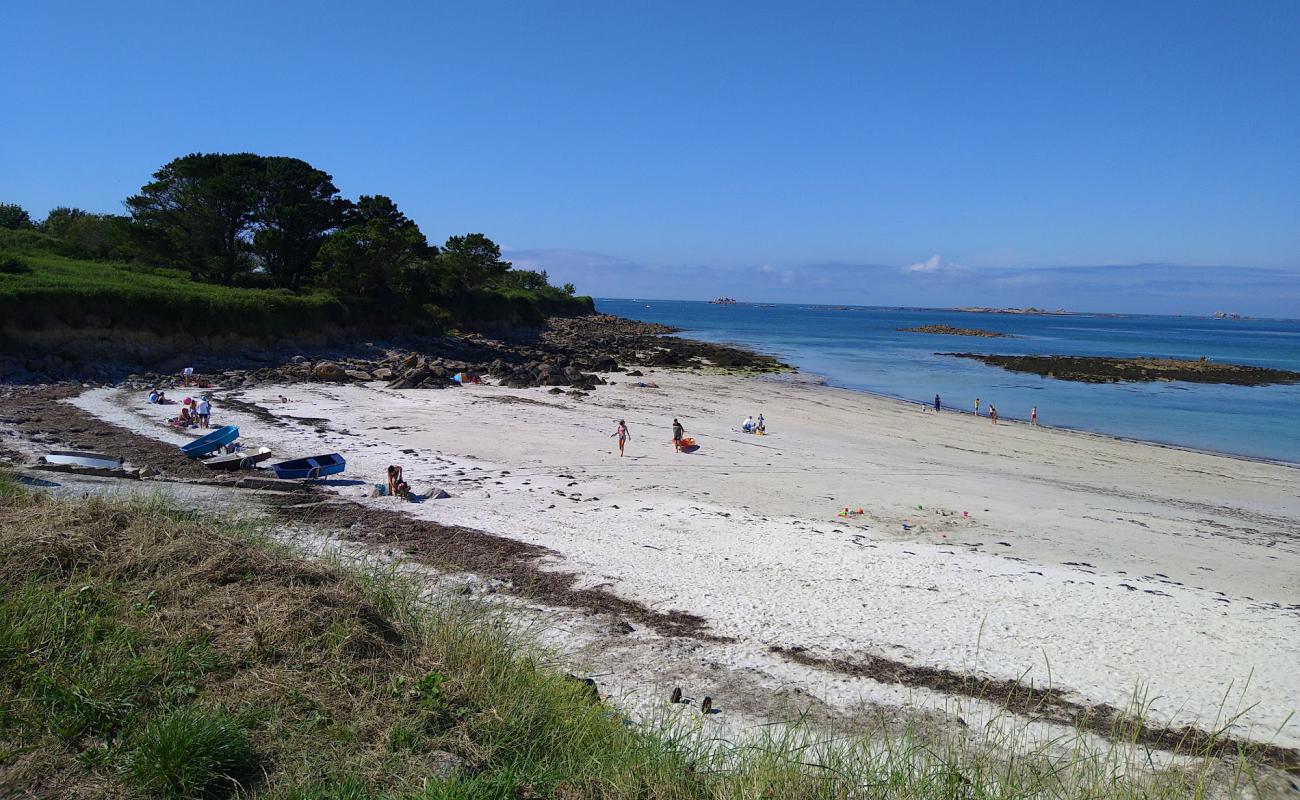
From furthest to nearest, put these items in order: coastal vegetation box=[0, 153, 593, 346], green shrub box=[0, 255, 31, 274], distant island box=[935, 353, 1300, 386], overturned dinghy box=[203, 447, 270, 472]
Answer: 1. distant island box=[935, 353, 1300, 386]
2. coastal vegetation box=[0, 153, 593, 346]
3. green shrub box=[0, 255, 31, 274]
4. overturned dinghy box=[203, 447, 270, 472]

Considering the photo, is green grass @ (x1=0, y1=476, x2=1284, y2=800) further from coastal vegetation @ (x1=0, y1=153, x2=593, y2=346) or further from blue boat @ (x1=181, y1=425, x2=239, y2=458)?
coastal vegetation @ (x1=0, y1=153, x2=593, y2=346)

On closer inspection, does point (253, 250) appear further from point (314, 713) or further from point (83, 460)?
point (314, 713)

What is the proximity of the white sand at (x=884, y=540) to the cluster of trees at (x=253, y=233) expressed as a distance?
21.5 m

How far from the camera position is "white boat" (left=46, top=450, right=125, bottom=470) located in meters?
12.4

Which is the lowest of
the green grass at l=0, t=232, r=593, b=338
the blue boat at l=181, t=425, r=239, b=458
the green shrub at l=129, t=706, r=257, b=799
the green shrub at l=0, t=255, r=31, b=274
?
the blue boat at l=181, t=425, r=239, b=458

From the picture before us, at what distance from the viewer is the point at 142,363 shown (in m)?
27.1

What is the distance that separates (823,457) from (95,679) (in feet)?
56.5

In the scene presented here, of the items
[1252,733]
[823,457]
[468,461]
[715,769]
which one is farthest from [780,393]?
[715,769]

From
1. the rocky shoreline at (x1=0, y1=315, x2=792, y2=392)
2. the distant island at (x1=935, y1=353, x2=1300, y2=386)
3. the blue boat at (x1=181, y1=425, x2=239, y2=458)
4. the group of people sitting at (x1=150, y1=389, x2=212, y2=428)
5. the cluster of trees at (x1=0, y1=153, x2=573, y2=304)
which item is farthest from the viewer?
the distant island at (x1=935, y1=353, x2=1300, y2=386)

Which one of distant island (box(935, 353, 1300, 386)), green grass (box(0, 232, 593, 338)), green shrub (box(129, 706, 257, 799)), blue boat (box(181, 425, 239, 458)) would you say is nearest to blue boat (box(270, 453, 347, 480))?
blue boat (box(181, 425, 239, 458))

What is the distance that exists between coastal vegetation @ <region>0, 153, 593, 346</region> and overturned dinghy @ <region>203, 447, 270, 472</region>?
752 inches

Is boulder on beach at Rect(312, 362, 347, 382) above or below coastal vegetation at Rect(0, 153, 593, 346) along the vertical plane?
below

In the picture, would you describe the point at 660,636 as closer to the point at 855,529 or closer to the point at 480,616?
the point at 480,616

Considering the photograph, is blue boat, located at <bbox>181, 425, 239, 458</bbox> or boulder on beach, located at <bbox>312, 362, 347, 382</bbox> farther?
boulder on beach, located at <bbox>312, 362, 347, 382</bbox>
